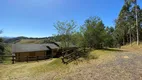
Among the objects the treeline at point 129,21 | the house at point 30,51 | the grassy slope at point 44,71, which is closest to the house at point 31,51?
the house at point 30,51

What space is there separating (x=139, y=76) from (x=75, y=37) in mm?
16612

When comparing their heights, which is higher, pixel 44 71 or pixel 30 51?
pixel 30 51

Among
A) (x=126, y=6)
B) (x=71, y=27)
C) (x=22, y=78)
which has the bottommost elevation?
(x=22, y=78)

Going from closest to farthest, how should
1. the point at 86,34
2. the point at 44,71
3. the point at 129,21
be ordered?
the point at 44,71 → the point at 86,34 → the point at 129,21

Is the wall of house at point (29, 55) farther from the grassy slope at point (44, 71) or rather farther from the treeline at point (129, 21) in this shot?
the treeline at point (129, 21)

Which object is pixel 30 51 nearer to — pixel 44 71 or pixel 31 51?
pixel 31 51

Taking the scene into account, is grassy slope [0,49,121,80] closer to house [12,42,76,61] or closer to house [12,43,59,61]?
house [12,42,76,61]

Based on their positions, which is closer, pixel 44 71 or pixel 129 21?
pixel 44 71

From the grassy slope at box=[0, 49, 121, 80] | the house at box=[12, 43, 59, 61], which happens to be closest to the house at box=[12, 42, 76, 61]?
the house at box=[12, 43, 59, 61]

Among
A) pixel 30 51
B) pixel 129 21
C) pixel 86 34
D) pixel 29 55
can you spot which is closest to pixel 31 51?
pixel 30 51

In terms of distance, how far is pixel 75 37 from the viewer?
23234 millimetres

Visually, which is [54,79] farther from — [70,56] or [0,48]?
[0,48]

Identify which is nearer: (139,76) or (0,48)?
(139,76)

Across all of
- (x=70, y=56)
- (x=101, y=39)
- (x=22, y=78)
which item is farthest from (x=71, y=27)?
(x=22, y=78)
